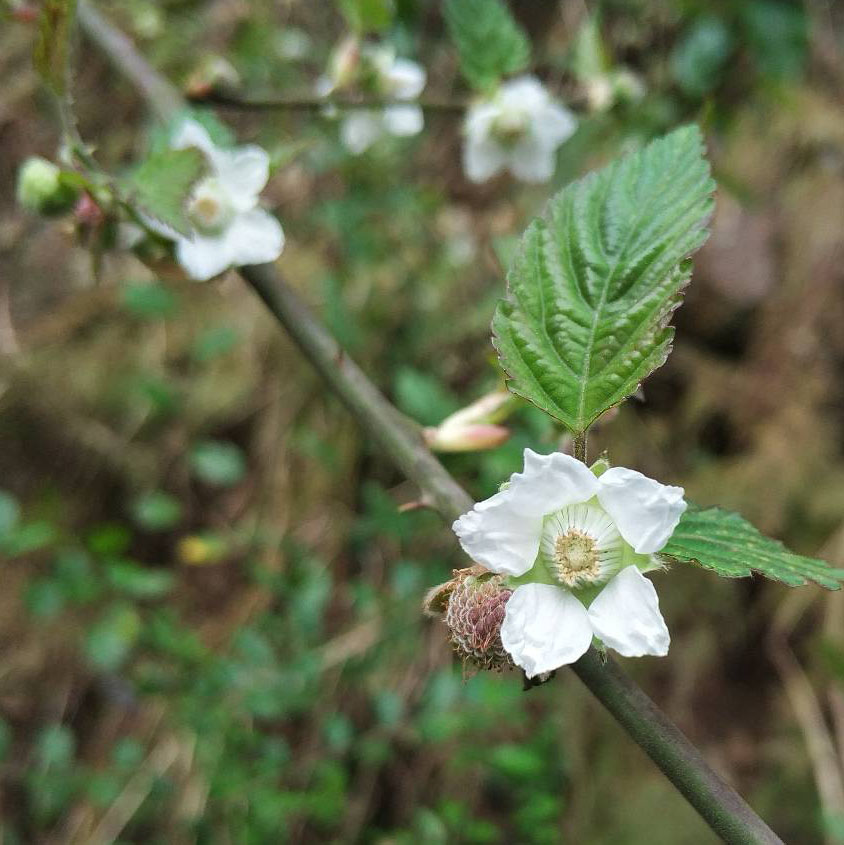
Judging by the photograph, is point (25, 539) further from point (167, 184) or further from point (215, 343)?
point (167, 184)

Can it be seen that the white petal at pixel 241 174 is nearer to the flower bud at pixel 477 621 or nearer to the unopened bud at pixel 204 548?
the flower bud at pixel 477 621

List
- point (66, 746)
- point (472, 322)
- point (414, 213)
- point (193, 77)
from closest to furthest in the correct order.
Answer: point (193, 77), point (66, 746), point (472, 322), point (414, 213)

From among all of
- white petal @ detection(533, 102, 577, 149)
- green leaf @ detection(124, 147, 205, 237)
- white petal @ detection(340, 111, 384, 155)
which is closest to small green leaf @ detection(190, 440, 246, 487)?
white petal @ detection(340, 111, 384, 155)

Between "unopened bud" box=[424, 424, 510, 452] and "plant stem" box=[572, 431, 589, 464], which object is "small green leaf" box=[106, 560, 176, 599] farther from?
"plant stem" box=[572, 431, 589, 464]

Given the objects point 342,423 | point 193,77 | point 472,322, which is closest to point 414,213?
point 472,322

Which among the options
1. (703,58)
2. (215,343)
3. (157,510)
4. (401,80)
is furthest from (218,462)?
(703,58)

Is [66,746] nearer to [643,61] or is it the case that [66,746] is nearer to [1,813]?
[1,813]
